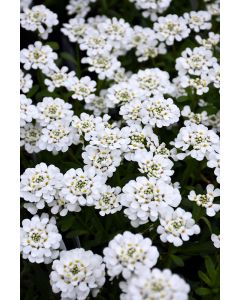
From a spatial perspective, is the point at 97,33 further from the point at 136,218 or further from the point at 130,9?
the point at 136,218

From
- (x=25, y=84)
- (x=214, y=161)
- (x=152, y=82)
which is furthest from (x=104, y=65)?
(x=214, y=161)

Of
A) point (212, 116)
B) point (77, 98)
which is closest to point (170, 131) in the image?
point (212, 116)

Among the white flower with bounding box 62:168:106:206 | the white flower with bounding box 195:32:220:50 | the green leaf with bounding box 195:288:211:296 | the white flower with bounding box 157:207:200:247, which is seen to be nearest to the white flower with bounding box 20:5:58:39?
the white flower with bounding box 195:32:220:50

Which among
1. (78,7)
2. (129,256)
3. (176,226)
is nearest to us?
(129,256)

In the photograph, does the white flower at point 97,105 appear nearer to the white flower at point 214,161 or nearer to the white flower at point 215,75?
the white flower at point 215,75

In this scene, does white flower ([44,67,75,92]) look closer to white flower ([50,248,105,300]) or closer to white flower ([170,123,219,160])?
white flower ([170,123,219,160])

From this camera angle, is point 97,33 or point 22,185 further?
point 97,33

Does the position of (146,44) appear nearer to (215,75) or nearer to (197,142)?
(215,75)
